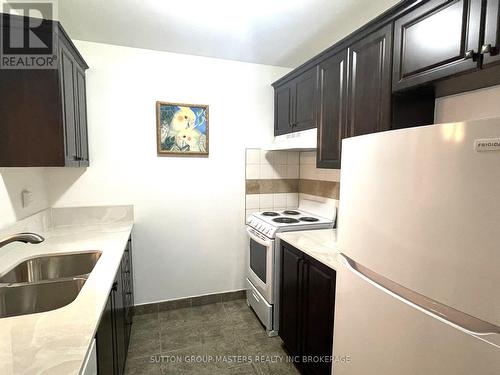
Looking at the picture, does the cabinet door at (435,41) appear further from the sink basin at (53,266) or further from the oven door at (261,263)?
the sink basin at (53,266)

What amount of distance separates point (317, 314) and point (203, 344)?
1.10 meters

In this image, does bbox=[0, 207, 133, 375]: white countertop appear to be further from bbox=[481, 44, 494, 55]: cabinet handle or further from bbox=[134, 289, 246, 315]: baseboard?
bbox=[481, 44, 494, 55]: cabinet handle

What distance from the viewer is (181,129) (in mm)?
2602

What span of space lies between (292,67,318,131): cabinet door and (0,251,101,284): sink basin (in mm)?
1896

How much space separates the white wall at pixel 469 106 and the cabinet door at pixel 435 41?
0.30 meters

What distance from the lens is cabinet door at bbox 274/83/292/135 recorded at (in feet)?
8.54

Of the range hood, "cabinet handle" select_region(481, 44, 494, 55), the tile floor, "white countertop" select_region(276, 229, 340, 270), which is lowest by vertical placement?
the tile floor

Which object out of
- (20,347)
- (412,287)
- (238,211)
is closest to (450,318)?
(412,287)

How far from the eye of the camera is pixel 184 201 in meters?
2.68

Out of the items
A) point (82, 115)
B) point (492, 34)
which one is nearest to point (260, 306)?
point (82, 115)

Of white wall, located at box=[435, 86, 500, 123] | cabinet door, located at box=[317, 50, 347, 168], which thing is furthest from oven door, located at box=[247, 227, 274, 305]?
white wall, located at box=[435, 86, 500, 123]

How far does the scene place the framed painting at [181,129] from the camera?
99.9 inches

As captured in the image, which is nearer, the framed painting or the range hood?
the range hood

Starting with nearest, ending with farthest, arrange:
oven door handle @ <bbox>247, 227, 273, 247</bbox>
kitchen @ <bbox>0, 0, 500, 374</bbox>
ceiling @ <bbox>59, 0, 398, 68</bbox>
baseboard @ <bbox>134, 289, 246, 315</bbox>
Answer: kitchen @ <bbox>0, 0, 500, 374</bbox> < ceiling @ <bbox>59, 0, 398, 68</bbox> < oven door handle @ <bbox>247, 227, 273, 247</bbox> < baseboard @ <bbox>134, 289, 246, 315</bbox>
